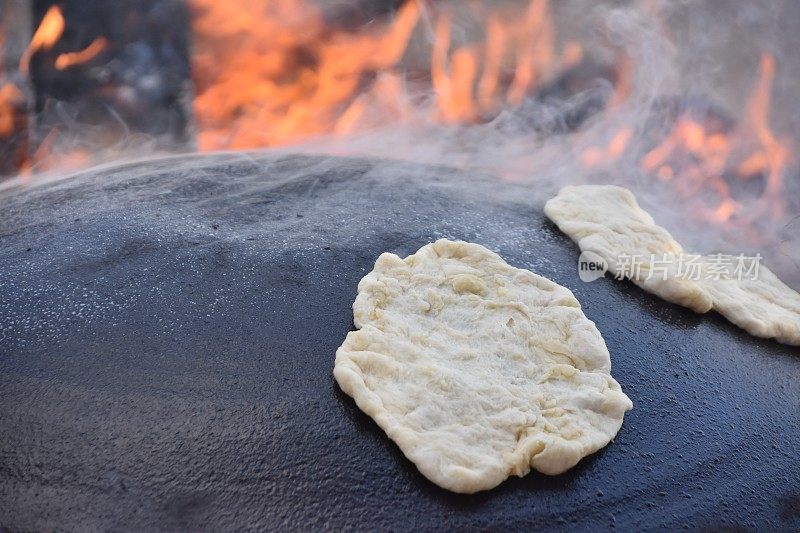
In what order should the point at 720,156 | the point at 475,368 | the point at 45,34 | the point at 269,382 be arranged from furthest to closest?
1. the point at 720,156
2. the point at 45,34
3. the point at 475,368
4. the point at 269,382

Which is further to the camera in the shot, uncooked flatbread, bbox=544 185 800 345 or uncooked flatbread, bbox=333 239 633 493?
uncooked flatbread, bbox=544 185 800 345

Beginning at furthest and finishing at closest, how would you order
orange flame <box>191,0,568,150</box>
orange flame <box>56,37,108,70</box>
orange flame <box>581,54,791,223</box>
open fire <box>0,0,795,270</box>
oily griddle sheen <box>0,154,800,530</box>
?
orange flame <box>191,0,568,150</box>
orange flame <box>56,37,108,70</box>
open fire <box>0,0,795,270</box>
orange flame <box>581,54,791,223</box>
oily griddle sheen <box>0,154,800,530</box>

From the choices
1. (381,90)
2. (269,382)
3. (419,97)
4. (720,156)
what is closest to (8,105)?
(381,90)

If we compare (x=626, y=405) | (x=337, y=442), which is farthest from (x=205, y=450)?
(x=626, y=405)

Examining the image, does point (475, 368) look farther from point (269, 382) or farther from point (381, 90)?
point (381, 90)

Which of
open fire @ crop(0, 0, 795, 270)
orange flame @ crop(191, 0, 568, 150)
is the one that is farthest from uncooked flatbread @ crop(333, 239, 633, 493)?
orange flame @ crop(191, 0, 568, 150)

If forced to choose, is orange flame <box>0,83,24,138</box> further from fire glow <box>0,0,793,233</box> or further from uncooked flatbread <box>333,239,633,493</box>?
uncooked flatbread <box>333,239,633,493</box>
